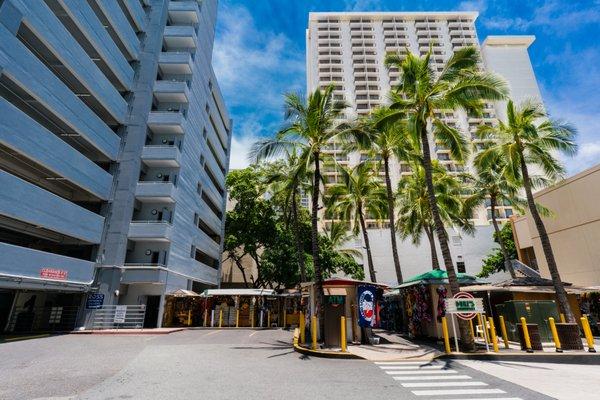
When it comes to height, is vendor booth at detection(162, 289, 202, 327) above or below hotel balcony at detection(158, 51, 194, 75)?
below

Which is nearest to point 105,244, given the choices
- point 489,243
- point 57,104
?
point 57,104

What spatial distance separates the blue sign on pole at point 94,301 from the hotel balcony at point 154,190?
796 centimetres

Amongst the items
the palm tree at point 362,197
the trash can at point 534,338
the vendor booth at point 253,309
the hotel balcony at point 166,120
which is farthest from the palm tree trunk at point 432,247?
the hotel balcony at point 166,120

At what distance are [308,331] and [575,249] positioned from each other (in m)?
20.1

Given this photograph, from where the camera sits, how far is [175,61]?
30812 millimetres

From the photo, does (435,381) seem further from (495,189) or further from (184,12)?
(184,12)

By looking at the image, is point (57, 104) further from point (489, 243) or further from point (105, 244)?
point (489, 243)

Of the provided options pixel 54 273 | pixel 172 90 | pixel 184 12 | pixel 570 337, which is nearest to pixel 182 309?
pixel 54 273

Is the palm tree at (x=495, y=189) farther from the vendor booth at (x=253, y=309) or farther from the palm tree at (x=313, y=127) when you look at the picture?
the vendor booth at (x=253, y=309)

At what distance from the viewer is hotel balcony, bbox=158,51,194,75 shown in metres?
30.8

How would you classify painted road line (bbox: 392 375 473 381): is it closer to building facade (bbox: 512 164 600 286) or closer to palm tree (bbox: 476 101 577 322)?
palm tree (bbox: 476 101 577 322)

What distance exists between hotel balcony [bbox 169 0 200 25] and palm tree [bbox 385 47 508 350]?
2675cm

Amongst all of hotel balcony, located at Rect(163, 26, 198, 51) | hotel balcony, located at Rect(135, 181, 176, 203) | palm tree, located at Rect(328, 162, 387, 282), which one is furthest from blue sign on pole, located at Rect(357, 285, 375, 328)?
hotel balcony, located at Rect(163, 26, 198, 51)

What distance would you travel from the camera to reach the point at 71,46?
21391 mm
